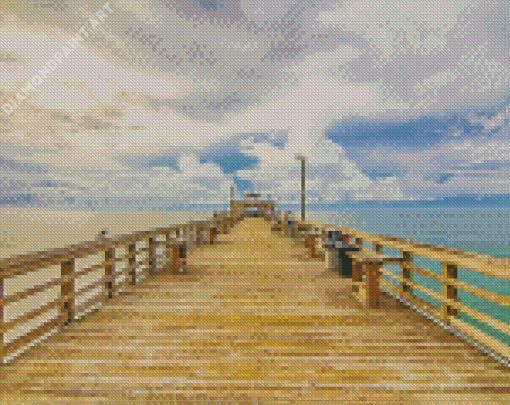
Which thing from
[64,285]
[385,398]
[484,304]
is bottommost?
[484,304]

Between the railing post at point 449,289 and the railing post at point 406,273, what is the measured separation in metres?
0.91

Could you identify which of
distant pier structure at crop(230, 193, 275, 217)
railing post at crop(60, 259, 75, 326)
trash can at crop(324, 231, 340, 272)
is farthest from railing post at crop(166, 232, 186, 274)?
distant pier structure at crop(230, 193, 275, 217)

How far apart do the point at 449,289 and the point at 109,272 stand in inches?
229

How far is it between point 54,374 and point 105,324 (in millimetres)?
1246

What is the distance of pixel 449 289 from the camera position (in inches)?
178

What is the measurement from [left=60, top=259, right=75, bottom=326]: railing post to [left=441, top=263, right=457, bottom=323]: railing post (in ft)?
18.1

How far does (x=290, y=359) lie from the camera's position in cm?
369

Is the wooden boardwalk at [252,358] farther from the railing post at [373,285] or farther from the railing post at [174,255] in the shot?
the railing post at [174,255]

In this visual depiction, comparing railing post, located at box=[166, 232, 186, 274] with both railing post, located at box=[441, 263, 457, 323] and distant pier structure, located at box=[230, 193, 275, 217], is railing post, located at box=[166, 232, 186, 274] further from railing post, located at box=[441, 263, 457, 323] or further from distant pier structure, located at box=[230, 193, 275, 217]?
distant pier structure, located at box=[230, 193, 275, 217]

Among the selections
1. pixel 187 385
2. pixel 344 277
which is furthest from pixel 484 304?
pixel 187 385

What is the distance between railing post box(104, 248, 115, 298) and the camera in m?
5.81

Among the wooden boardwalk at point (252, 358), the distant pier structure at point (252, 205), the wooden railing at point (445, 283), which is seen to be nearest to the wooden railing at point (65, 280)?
the wooden boardwalk at point (252, 358)

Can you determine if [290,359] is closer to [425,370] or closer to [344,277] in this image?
[425,370]

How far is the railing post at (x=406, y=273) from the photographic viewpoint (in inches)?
216
